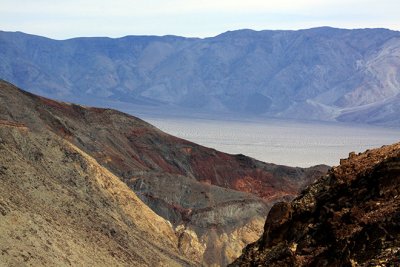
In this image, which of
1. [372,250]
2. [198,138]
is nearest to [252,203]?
[372,250]

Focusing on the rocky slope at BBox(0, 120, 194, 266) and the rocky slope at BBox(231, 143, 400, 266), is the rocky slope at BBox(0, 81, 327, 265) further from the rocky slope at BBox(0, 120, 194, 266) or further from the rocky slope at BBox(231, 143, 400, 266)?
the rocky slope at BBox(231, 143, 400, 266)

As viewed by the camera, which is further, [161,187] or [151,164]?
[151,164]

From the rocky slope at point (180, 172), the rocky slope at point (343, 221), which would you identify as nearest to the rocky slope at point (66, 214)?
the rocky slope at point (180, 172)

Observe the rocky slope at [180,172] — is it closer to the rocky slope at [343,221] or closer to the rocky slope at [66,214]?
the rocky slope at [66,214]

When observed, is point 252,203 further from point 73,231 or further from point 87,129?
point 73,231

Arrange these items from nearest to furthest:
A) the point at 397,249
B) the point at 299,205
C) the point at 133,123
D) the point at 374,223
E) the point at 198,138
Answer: the point at 397,249 < the point at 374,223 < the point at 299,205 < the point at 133,123 < the point at 198,138

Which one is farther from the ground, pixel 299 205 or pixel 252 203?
pixel 299 205

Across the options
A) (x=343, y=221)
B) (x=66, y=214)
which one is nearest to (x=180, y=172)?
(x=66, y=214)
